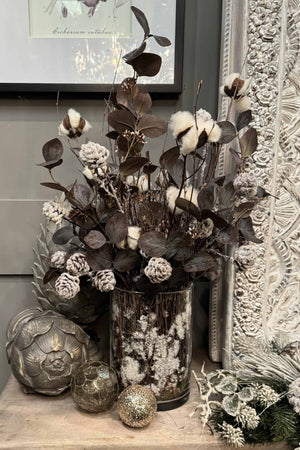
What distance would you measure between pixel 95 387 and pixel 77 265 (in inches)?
8.9

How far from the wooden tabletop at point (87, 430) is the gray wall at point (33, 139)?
31 cm

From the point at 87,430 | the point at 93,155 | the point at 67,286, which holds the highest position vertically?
the point at 93,155

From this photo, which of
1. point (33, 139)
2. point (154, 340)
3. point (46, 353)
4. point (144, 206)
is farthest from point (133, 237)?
point (33, 139)

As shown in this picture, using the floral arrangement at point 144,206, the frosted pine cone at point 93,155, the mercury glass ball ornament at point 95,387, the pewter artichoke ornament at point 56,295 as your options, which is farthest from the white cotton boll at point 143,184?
the mercury glass ball ornament at point 95,387

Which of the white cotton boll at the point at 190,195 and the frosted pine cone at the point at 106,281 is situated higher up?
the white cotton boll at the point at 190,195

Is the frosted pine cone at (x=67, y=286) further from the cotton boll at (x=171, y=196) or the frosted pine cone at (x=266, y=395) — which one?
the frosted pine cone at (x=266, y=395)

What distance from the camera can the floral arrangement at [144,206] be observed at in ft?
2.13

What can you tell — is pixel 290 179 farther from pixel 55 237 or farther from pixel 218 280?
pixel 55 237

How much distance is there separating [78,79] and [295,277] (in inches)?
25.7

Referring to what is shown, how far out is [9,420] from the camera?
28.3 inches

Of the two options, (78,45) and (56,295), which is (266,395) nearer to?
(56,295)

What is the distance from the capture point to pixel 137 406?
26.5 inches

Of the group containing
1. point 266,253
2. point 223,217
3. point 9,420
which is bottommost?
point 9,420

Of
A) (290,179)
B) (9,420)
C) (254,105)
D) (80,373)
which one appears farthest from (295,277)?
(9,420)
